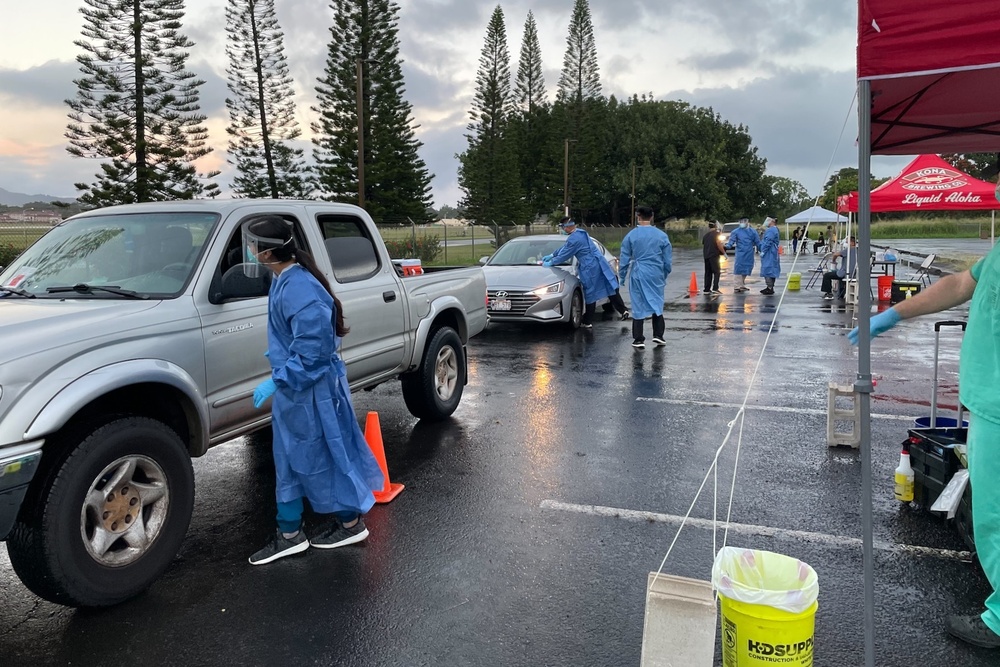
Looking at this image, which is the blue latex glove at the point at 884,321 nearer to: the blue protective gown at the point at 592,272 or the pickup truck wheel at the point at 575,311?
the pickup truck wheel at the point at 575,311

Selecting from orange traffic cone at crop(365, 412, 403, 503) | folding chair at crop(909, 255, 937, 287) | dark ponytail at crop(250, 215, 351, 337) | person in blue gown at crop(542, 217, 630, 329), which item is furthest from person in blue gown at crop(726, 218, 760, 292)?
dark ponytail at crop(250, 215, 351, 337)

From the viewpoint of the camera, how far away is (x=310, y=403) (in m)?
3.84

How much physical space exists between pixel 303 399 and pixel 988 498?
3.10m

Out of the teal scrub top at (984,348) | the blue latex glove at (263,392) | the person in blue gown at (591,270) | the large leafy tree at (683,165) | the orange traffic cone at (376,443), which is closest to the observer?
the teal scrub top at (984,348)

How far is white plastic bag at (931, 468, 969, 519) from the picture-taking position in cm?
400

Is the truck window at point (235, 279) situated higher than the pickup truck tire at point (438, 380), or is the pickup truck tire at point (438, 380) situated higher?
the truck window at point (235, 279)

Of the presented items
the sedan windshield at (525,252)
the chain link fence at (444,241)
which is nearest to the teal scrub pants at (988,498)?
the sedan windshield at (525,252)

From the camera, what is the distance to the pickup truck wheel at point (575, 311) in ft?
40.7

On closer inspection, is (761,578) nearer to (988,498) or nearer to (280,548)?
(988,498)

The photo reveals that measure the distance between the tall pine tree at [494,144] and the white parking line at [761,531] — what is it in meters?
49.3

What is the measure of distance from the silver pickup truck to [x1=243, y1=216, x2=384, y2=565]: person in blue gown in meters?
0.45

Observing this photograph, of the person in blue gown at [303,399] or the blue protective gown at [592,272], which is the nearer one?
the person in blue gown at [303,399]

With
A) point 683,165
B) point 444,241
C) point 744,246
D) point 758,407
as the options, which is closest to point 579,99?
point 683,165

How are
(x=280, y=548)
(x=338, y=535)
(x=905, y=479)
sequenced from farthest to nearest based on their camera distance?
(x=905, y=479), (x=338, y=535), (x=280, y=548)
